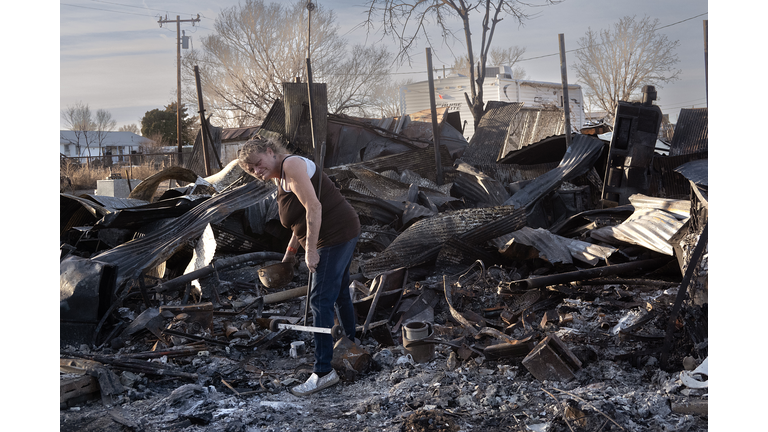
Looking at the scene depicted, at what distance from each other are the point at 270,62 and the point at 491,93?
12.1m

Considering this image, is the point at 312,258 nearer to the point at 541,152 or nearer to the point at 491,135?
the point at 541,152

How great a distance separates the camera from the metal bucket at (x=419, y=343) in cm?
361

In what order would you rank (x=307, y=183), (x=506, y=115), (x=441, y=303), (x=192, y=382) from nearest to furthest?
(x=307, y=183) < (x=192, y=382) < (x=441, y=303) < (x=506, y=115)

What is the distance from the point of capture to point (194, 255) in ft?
17.9

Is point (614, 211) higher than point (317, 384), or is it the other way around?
point (614, 211)


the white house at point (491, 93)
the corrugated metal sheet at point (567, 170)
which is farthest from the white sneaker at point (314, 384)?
the white house at point (491, 93)

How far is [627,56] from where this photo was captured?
11445mm

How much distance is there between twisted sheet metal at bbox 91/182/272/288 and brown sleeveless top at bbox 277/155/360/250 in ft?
7.08

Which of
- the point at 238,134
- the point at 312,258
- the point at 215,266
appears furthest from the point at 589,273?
the point at 238,134

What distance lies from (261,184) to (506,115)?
7232mm

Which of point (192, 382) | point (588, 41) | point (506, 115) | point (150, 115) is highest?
point (150, 115)

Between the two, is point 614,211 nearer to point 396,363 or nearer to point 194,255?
point 396,363
